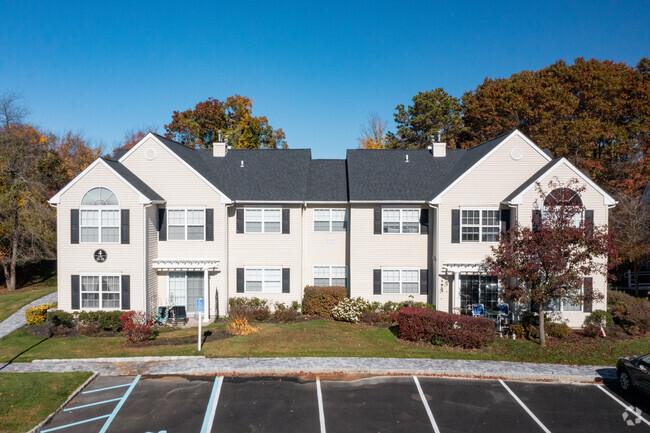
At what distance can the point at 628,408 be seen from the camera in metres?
11.7

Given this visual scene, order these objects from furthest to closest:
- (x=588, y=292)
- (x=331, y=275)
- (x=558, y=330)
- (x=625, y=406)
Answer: (x=331, y=275) < (x=558, y=330) < (x=588, y=292) < (x=625, y=406)

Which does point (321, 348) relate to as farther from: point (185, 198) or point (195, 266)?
point (185, 198)

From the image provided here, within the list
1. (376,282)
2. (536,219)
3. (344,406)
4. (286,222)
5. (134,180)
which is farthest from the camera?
(286,222)

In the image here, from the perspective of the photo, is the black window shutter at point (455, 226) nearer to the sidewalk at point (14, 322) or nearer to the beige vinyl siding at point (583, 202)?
the beige vinyl siding at point (583, 202)

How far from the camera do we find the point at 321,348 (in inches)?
642

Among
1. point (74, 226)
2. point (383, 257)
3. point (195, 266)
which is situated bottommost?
point (195, 266)

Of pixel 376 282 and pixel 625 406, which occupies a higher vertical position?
pixel 376 282

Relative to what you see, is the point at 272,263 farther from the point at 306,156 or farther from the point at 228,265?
the point at 306,156

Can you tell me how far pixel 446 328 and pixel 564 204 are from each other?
6864 mm

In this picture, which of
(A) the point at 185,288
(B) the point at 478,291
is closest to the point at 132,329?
(A) the point at 185,288

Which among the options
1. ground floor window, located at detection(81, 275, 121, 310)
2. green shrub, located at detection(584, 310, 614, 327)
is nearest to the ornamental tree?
green shrub, located at detection(584, 310, 614, 327)

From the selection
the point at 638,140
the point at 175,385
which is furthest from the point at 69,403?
the point at 638,140

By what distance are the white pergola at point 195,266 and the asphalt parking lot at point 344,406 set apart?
23.9ft

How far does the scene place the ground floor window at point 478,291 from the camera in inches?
821
